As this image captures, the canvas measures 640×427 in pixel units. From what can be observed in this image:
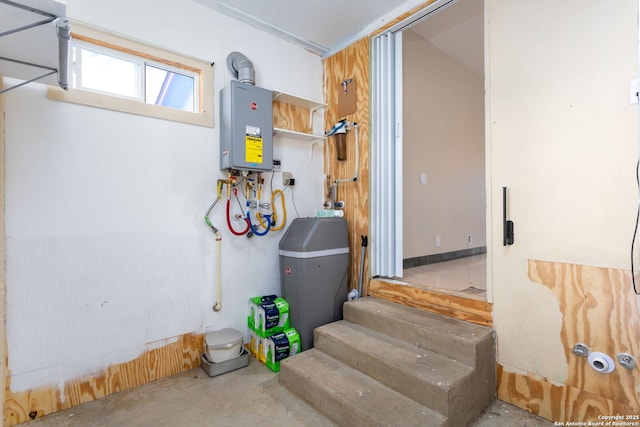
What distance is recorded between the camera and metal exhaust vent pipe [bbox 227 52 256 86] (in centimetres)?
254

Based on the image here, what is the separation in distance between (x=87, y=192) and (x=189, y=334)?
48.5 inches

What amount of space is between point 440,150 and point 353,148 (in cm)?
153

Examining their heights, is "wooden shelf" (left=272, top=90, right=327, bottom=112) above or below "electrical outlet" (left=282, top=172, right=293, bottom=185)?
above

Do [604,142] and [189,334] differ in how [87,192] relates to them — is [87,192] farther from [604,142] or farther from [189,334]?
[604,142]

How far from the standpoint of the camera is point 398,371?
1.82 meters

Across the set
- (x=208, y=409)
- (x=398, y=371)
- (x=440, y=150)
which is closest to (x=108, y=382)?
(x=208, y=409)

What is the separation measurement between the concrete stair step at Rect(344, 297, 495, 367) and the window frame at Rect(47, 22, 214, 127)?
1944 millimetres

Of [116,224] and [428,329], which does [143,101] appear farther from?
[428,329]

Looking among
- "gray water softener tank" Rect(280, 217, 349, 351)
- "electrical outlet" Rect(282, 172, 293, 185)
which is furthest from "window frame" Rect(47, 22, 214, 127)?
"gray water softener tank" Rect(280, 217, 349, 351)

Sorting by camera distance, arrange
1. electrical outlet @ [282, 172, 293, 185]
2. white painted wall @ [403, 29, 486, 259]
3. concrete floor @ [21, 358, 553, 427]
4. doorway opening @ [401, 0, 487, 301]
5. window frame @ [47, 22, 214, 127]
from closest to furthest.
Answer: concrete floor @ [21, 358, 553, 427]
window frame @ [47, 22, 214, 127]
electrical outlet @ [282, 172, 293, 185]
doorway opening @ [401, 0, 487, 301]
white painted wall @ [403, 29, 486, 259]

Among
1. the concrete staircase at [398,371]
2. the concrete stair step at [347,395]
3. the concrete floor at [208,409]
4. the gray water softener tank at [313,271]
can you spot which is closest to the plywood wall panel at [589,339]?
the concrete floor at [208,409]

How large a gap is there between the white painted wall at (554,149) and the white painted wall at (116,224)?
191 cm

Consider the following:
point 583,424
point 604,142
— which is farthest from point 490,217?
point 583,424

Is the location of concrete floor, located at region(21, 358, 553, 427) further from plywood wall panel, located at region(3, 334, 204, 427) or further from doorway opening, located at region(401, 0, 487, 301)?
doorway opening, located at region(401, 0, 487, 301)
